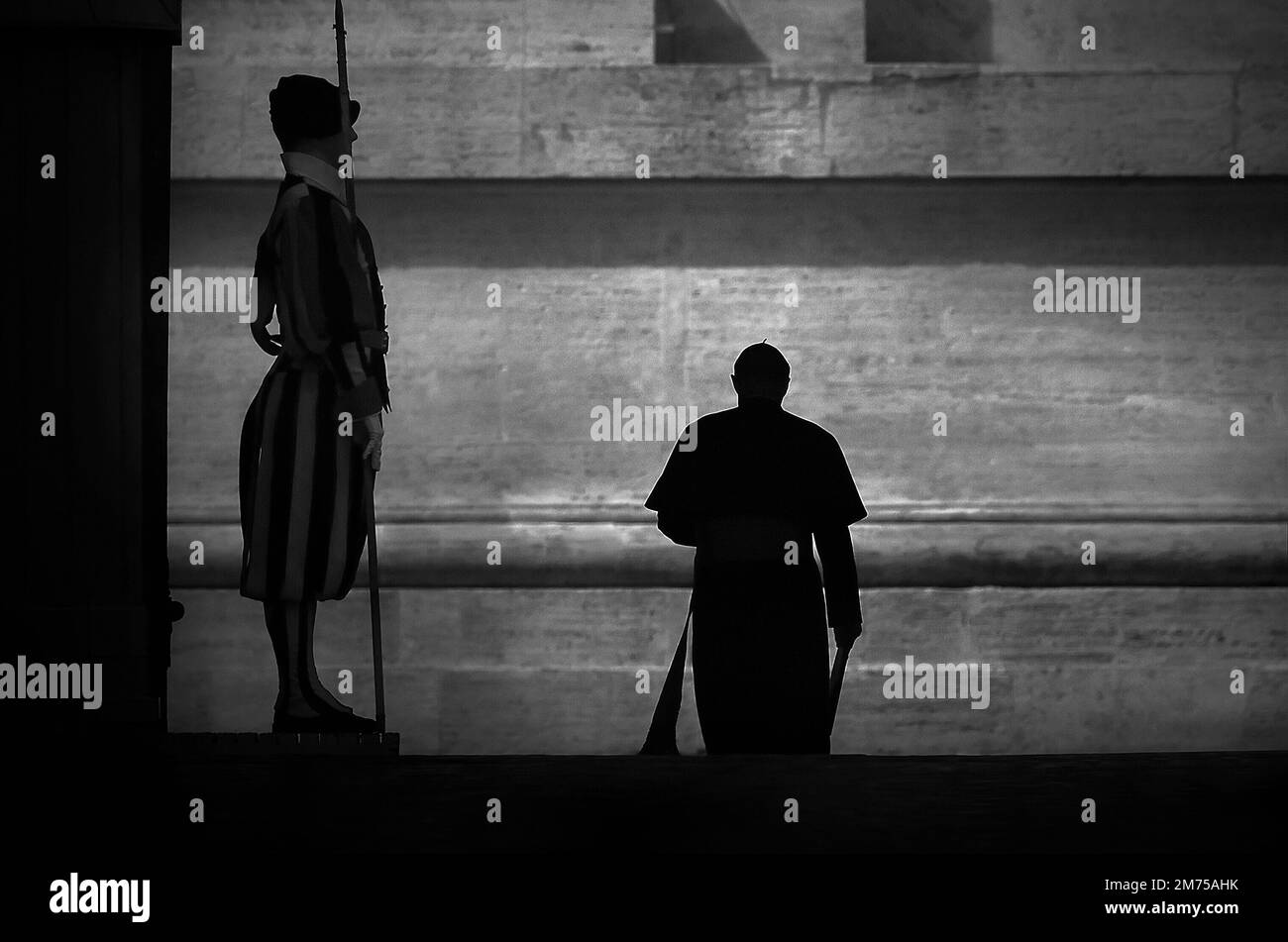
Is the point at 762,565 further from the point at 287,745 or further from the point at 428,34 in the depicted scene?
the point at 428,34

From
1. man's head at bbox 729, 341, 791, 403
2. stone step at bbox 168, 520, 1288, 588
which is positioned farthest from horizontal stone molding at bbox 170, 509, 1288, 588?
man's head at bbox 729, 341, 791, 403

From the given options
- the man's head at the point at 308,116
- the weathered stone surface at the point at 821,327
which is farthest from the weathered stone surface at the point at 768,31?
the man's head at the point at 308,116

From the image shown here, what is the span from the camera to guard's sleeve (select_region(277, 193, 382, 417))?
15.0ft

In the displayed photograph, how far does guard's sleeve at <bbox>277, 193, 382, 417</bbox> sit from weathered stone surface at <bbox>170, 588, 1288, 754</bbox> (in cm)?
270

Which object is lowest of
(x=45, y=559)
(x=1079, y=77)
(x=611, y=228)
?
(x=45, y=559)

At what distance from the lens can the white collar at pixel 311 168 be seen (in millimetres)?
4668

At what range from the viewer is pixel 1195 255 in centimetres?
741

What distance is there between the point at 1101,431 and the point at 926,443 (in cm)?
87

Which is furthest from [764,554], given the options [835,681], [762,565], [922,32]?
[922,32]

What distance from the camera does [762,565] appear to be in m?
5.16

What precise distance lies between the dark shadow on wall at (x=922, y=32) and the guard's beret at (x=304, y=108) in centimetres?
402

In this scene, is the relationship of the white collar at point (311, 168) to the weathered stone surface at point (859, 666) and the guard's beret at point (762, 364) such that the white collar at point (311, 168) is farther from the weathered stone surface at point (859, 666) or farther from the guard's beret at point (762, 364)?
the weathered stone surface at point (859, 666)

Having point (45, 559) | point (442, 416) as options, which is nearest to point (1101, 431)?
point (442, 416)
